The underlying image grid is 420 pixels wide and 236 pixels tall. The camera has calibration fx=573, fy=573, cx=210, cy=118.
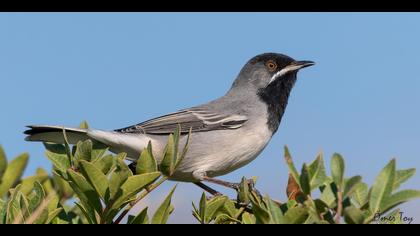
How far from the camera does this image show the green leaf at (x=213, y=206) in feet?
10.9

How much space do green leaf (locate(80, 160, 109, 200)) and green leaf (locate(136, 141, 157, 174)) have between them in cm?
32

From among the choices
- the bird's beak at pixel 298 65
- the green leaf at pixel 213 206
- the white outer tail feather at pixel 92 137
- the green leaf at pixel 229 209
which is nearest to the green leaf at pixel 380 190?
the green leaf at pixel 213 206

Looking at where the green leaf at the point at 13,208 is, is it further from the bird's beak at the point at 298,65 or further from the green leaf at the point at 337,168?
the bird's beak at the point at 298,65

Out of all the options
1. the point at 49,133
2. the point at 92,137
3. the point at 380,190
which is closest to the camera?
the point at 380,190

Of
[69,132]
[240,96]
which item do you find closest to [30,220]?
[69,132]

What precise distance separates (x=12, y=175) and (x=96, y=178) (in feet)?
4.01

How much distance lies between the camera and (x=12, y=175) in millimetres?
3645

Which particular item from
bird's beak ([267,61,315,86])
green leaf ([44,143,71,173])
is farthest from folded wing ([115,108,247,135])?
green leaf ([44,143,71,173])

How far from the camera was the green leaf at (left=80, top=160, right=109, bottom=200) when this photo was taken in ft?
8.70

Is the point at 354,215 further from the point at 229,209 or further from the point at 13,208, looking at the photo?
the point at 13,208

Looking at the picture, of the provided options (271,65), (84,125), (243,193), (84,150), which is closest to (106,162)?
(84,150)

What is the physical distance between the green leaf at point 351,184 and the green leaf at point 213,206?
1242 mm
